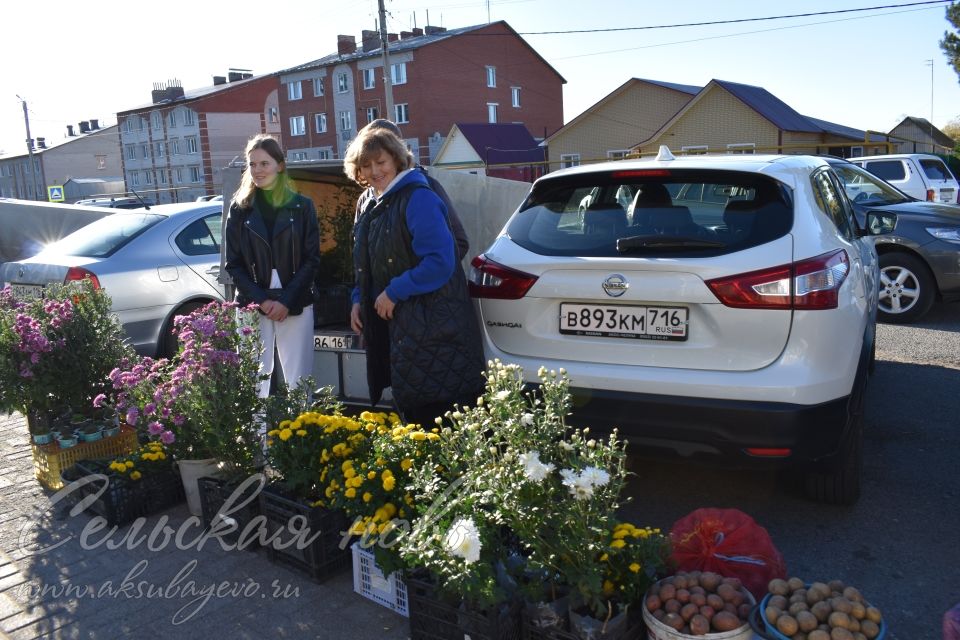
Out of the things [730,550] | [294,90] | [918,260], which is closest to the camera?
[730,550]

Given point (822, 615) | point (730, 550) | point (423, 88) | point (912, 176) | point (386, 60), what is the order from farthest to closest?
point (423, 88) < point (386, 60) < point (912, 176) < point (730, 550) < point (822, 615)

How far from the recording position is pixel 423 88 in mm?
58062

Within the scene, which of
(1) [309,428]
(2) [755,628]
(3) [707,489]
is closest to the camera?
(2) [755,628]

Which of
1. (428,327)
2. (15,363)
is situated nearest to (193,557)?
(428,327)

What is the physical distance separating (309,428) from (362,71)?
2424 inches

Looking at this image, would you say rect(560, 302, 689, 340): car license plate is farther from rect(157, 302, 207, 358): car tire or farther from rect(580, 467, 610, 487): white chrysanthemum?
rect(157, 302, 207, 358): car tire

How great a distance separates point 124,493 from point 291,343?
131cm

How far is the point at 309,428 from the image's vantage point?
12.3 feet

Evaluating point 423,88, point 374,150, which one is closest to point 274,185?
point 374,150

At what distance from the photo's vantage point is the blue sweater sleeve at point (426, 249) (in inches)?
152

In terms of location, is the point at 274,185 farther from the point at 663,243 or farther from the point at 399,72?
the point at 399,72

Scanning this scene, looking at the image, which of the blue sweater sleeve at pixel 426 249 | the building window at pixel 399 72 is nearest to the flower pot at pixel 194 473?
the blue sweater sleeve at pixel 426 249

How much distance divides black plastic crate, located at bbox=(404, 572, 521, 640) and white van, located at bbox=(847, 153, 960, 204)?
14.8m

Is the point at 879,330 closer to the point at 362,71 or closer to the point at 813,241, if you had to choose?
the point at 813,241
